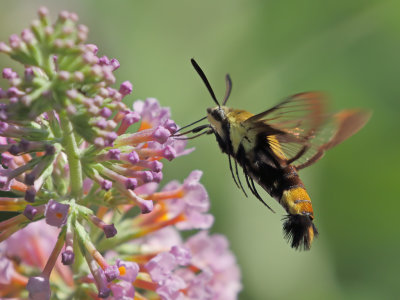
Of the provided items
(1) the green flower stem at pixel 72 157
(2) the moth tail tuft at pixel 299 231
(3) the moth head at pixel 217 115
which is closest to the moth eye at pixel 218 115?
(3) the moth head at pixel 217 115

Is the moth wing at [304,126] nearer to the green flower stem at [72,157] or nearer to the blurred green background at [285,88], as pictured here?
the green flower stem at [72,157]

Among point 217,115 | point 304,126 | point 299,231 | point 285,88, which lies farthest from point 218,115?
point 285,88

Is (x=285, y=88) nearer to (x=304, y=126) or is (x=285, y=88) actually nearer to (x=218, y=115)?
(x=218, y=115)

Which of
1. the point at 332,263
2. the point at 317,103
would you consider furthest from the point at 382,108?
the point at 317,103

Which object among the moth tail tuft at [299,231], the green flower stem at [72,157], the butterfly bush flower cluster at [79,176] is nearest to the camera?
the butterfly bush flower cluster at [79,176]

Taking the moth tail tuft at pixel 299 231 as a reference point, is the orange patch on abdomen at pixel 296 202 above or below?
above

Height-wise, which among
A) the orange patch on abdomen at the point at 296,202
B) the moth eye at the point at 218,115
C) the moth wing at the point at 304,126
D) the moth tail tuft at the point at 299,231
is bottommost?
the moth tail tuft at the point at 299,231

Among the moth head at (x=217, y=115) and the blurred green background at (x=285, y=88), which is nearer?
the moth head at (x=217, y=115)

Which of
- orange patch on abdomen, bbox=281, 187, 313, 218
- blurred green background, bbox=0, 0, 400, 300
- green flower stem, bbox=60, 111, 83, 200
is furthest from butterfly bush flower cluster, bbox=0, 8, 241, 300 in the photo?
blurred green background, bbox=0, 0, 400, 300
